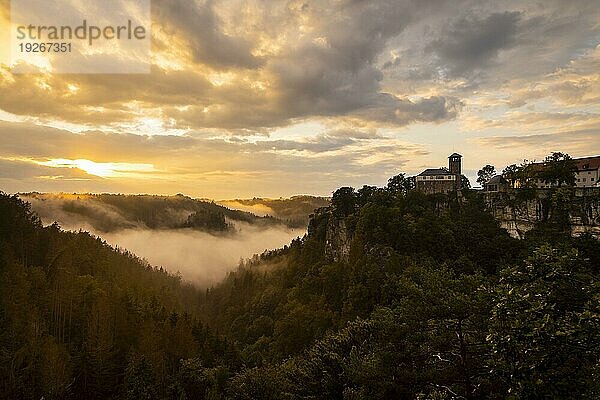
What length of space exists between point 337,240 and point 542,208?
37.1m

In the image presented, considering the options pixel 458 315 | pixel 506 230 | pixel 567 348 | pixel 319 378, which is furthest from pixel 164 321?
pixel 567 348

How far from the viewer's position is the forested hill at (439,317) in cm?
845

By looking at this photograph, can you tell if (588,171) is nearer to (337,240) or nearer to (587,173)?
(587,173)

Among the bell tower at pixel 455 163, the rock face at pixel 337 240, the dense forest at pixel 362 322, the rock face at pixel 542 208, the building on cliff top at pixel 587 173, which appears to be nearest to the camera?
the dense forest at pixel 362 322

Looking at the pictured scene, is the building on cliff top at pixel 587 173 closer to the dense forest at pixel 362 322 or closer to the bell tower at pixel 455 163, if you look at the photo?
the dense forest at pixel 362 322

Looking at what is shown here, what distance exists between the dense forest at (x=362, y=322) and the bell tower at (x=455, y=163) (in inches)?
473

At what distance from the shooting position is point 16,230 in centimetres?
6950

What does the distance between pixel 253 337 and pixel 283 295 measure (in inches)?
530

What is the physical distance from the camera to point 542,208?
189ft

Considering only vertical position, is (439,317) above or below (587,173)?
below

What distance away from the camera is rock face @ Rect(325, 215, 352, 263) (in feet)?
256

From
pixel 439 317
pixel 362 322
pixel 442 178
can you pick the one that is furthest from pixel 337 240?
pixel 439 317

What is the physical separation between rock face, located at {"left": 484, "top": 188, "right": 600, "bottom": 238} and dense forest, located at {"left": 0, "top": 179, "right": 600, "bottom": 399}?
1.44m

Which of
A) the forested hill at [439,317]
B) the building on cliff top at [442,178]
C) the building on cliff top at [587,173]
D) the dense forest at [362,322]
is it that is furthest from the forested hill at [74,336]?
the building on cliff top at [587,173]
